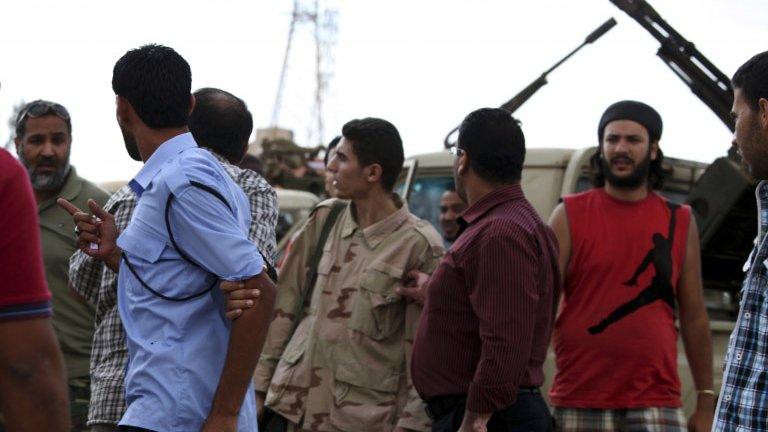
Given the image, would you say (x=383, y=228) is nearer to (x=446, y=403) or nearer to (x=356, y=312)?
(x=356, y=312)

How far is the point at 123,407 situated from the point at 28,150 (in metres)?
2.61

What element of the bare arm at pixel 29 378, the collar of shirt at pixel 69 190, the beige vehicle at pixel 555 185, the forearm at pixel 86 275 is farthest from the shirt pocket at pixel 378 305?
the bare arm at pixel 29 378

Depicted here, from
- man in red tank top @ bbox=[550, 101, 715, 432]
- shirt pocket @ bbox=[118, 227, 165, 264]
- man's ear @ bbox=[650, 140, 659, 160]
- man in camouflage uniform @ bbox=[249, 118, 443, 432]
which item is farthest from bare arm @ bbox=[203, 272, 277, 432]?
man's ear @ bbox=[650, 140, 659, 160]

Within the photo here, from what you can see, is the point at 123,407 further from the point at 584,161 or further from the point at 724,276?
the point at 724,276

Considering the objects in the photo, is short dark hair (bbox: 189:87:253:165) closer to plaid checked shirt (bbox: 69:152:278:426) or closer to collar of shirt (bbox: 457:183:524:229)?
plaid checked shirt (bbox: 69:152:278:426)

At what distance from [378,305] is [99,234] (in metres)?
1.86

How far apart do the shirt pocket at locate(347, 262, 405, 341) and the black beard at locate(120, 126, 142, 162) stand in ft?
5.64

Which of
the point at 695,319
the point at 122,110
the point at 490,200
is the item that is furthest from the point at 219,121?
the point at 695,319

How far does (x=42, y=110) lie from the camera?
6082mm

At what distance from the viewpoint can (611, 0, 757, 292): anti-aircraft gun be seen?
6.88 metres

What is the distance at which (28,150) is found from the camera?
19.8 feet

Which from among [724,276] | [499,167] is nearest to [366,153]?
[499,167]

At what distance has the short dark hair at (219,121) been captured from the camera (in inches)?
171

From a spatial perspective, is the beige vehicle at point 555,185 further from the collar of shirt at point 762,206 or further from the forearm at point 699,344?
the collar of shirt at point 762,206
